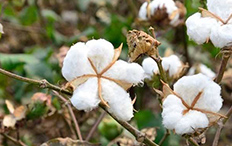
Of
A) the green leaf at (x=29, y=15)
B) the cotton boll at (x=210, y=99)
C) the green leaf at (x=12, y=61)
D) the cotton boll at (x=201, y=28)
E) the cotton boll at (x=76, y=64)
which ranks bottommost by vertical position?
the cotton boll at (x=210, y=99)

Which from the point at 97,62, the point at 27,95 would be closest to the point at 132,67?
the point at 97,62

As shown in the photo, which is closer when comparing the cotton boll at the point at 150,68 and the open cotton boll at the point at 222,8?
the open cotton boll at the point at 222,8

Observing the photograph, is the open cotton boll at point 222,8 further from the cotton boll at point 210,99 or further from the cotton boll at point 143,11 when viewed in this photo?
the cotton boll at point 143,11

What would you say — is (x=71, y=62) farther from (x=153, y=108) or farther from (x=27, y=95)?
(x=153, y=108)

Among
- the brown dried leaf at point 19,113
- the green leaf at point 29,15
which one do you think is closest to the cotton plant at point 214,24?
the brown dried leaf at point 19,113

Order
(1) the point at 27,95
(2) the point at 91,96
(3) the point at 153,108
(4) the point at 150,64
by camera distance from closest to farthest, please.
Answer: (2) the point at 91,96 < (4) the point at 150,64 < (1) the point at 27,95 < (3) the point at 153,108
